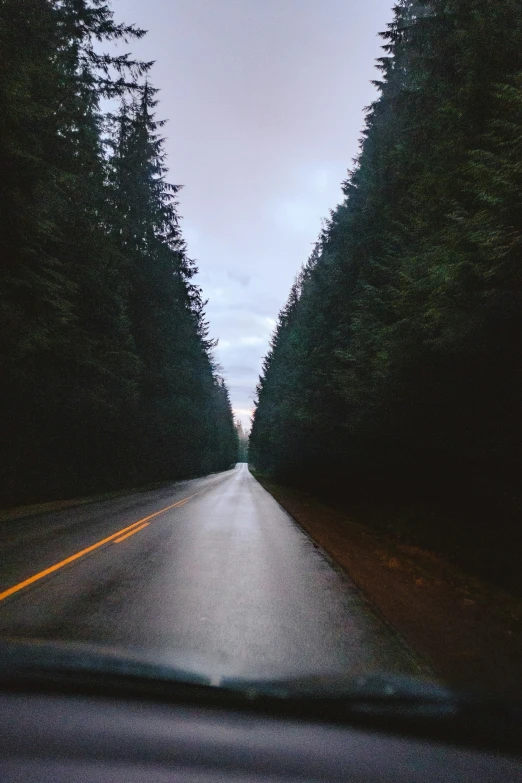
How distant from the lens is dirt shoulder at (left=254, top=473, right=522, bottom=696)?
11.8 ft

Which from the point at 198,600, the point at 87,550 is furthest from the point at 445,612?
the point at 87,550

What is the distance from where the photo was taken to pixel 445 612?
202 inches

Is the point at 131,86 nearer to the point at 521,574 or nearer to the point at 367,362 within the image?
the point at 367,362

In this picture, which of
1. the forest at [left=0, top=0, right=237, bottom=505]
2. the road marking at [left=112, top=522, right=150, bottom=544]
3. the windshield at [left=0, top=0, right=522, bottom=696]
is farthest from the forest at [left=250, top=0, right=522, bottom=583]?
the forest at [left=0, top=0, right=237, bottom=505]

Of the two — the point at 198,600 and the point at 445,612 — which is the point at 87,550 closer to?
the point at 198,600

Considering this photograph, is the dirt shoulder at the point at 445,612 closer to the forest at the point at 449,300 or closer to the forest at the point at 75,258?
the forest at the point at 449,300

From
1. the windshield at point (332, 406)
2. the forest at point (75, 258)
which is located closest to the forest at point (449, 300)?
the windshield at point (332, 406)

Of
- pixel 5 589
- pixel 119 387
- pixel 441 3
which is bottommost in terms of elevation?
pixel 5 589

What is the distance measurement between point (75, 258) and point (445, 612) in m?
15.5

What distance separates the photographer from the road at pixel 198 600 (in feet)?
12.6

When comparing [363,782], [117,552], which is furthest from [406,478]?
[363,782]

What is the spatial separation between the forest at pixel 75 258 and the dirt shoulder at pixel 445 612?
32.8 ft

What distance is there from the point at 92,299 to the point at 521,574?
15.8 metres

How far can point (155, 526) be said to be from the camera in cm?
1101
